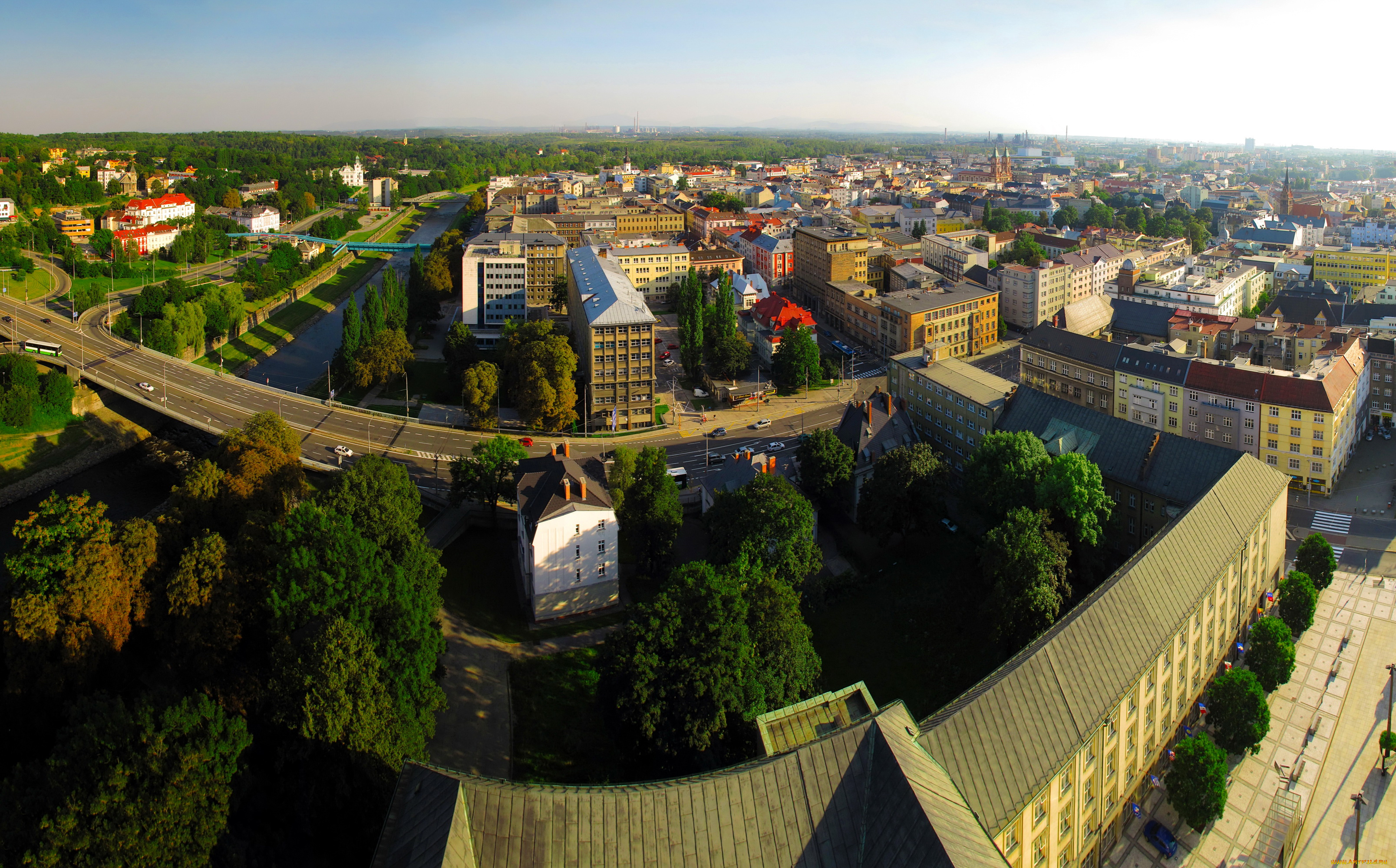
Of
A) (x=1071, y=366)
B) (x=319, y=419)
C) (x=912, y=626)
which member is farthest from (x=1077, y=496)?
(x=319, y=419)

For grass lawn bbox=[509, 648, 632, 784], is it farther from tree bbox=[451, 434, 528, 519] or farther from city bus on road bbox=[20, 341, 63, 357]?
city bus on road bbox=[20, 341, 63, 357]

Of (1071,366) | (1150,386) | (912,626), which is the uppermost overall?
(1071,366)

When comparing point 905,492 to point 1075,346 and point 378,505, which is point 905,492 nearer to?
point 378,505

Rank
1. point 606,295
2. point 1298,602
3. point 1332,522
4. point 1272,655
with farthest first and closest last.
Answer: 1. point 606,295
2. point 1332,522
3. point 1298,602
4. point 1272,655

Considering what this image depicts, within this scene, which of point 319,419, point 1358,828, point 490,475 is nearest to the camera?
point 1358,828

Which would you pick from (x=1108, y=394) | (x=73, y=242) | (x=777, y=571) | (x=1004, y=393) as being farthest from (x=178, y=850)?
(x=73, y=242)
